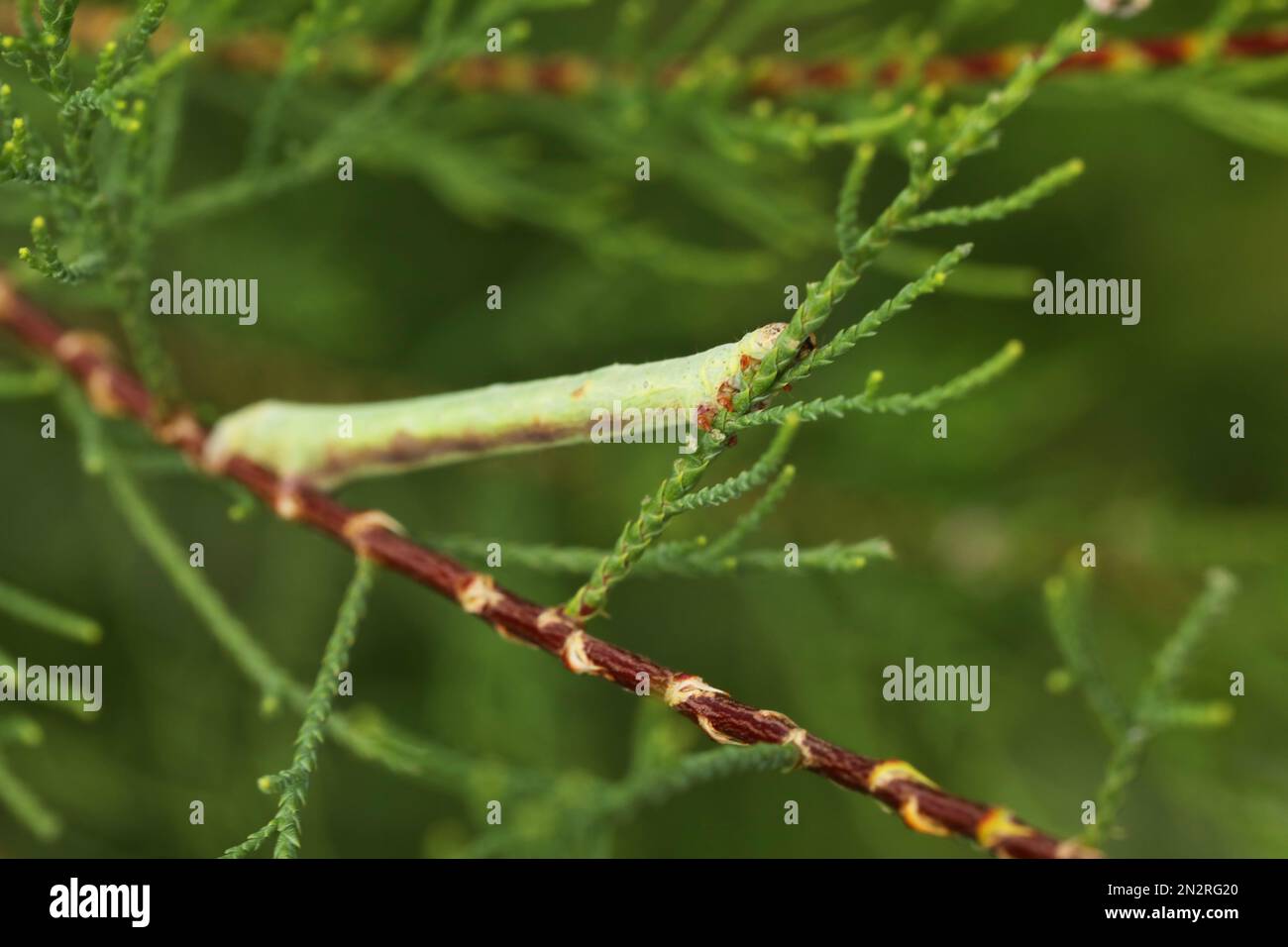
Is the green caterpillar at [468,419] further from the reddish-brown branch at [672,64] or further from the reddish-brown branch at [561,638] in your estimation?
the reddish-brown branch at [672,64]

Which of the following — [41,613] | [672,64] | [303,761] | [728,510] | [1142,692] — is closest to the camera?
[303,761]

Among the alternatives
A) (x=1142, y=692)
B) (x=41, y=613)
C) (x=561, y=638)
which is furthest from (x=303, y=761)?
(x=1142, y=692)

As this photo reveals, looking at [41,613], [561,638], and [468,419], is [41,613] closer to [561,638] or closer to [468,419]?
[468,419]

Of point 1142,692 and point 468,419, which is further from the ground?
point 468,419

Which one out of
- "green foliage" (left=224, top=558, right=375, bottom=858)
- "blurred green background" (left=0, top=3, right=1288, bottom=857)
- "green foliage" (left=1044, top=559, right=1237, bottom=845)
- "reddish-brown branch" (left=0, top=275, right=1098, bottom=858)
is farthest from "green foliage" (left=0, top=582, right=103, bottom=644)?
"green foliage" (left=1044, top=559, right=1237, bottom=845)

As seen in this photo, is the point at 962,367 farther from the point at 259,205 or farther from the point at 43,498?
the point at 43,498
